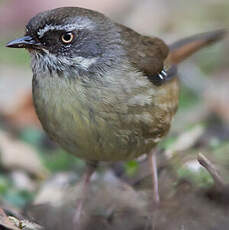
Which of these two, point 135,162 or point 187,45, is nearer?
A: point 135,162

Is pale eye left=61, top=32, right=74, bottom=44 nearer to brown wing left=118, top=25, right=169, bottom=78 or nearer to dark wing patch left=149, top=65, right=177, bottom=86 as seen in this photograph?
brown wing left=118, top=25, right=169, bottom=78

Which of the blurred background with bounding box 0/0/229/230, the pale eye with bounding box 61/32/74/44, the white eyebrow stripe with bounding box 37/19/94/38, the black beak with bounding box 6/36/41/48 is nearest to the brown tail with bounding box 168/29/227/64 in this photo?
the blurred background with bounding box 0/0/229/230

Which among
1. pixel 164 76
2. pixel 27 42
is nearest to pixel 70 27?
pixel 27 42

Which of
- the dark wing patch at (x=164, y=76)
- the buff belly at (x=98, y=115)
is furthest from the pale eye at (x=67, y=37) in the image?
the dark wing patch at (x=164, y=76)

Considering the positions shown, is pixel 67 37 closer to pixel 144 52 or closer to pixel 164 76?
pixel 144 52

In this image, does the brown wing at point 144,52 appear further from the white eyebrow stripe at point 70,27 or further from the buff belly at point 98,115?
the white eyebrow stripe at point 70,27

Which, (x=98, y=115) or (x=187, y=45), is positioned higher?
(x=98, y=115)

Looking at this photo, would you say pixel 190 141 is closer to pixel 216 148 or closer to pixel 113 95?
pixel 216 148

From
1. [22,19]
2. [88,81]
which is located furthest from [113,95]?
→ [22,19]
